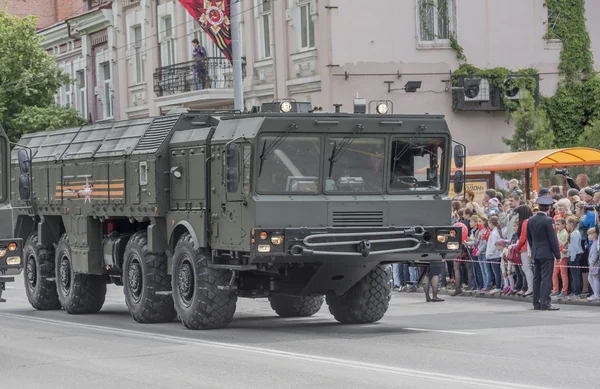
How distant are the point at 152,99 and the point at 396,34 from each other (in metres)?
11.4

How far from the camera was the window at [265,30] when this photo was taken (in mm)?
37219

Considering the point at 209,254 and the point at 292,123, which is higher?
the point at 292,123

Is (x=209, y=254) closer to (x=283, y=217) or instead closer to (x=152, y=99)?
(x=283, y=217)

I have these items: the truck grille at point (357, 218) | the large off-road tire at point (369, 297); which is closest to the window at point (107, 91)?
the large off-road tire at point (369, 297)

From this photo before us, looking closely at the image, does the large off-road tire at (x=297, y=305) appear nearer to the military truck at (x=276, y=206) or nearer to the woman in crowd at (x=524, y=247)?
the military truck at (x=276, y=206)

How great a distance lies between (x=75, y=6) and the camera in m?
60.8

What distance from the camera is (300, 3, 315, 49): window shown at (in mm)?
35219

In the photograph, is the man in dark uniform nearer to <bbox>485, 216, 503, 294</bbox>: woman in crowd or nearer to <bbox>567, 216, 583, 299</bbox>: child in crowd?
<bbox>567, 216, 583, 299</bbox>: child in crowd

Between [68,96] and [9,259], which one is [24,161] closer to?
[9,259]

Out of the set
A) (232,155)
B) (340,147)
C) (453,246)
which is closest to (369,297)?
(453,246)

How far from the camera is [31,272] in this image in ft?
78.5

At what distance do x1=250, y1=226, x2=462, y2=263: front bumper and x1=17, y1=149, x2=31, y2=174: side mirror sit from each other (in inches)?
163

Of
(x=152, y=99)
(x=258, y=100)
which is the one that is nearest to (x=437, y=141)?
(x=258, y=100)

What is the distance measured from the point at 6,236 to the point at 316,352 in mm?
4708
